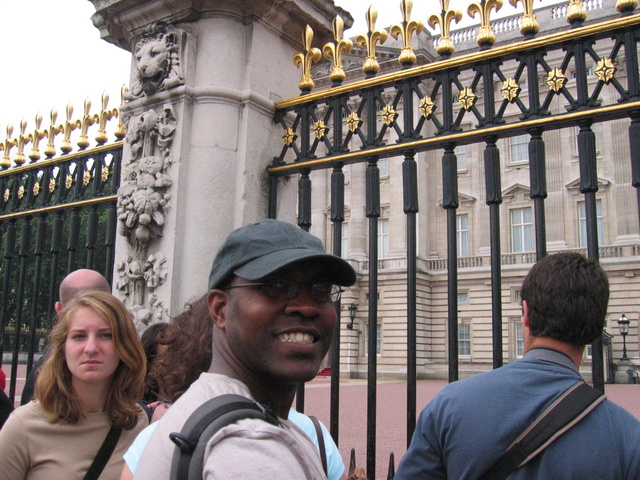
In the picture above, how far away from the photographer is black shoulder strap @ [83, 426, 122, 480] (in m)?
2.28

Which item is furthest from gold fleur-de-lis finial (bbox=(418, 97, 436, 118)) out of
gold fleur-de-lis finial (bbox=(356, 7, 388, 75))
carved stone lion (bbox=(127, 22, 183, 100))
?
carved stone lion (bbox=(127, 22, 183, 100))

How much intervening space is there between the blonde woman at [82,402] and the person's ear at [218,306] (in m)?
1.17

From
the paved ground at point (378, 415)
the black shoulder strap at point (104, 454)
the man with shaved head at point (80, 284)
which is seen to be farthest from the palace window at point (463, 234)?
the black shoulder strap at point (104, 454)

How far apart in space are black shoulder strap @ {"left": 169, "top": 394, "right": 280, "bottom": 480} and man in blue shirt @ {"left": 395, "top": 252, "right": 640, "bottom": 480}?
899 mm

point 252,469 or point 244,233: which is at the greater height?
point 244,233

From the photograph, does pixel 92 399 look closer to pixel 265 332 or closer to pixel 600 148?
pixel 265 332

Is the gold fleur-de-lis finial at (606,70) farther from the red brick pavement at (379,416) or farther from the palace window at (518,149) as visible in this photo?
the palace window at (518,149)

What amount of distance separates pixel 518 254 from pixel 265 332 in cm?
2226

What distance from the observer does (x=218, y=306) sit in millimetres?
1476

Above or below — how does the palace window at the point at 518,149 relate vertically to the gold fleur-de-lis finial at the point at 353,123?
above

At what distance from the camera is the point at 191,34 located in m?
4.27

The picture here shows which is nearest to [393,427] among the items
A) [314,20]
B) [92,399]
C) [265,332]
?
A: [314,20]

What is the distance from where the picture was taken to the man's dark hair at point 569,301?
1915 millimetres

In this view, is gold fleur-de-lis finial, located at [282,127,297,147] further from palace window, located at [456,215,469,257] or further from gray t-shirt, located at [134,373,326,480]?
palace window, located at [456,215,469,257]
